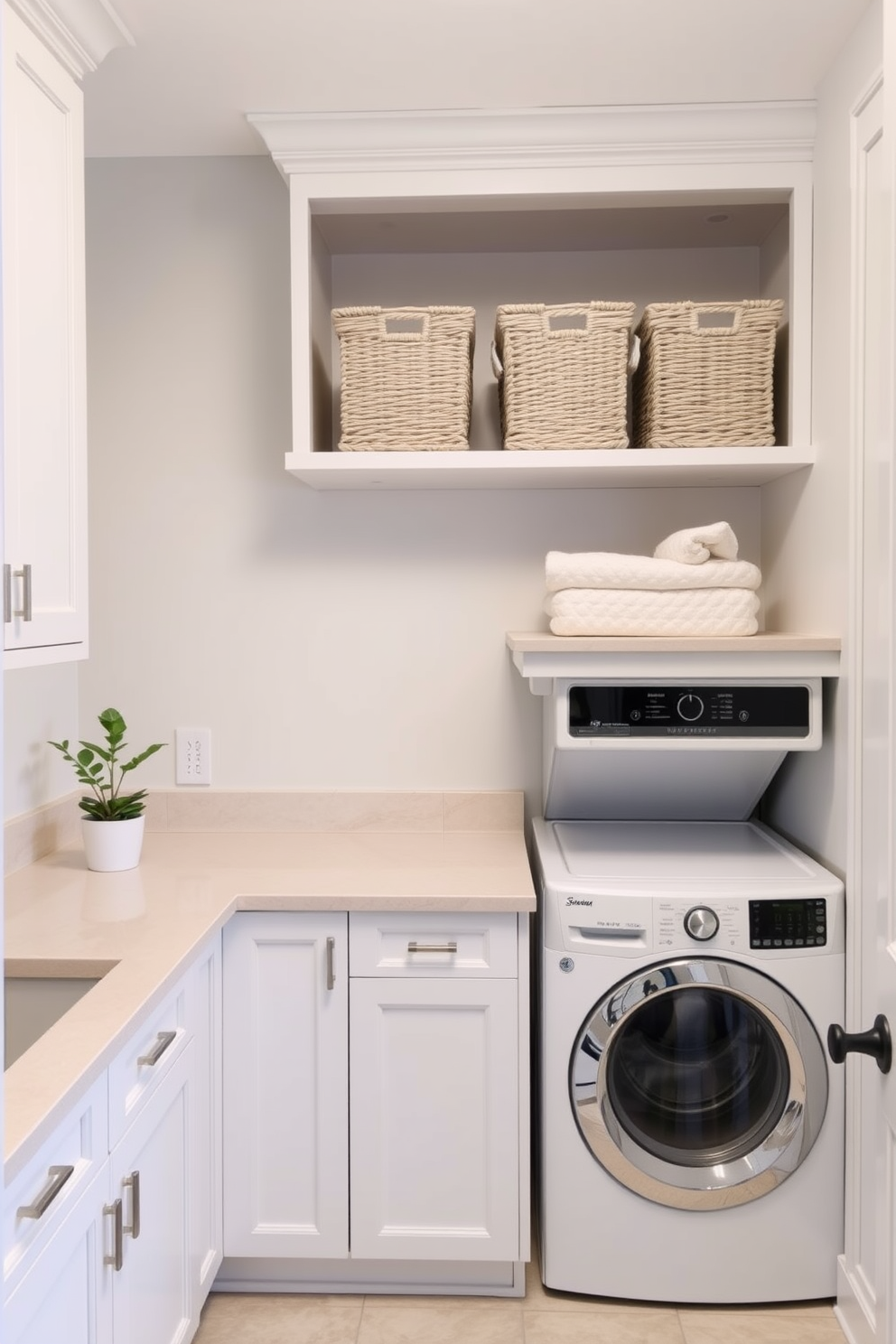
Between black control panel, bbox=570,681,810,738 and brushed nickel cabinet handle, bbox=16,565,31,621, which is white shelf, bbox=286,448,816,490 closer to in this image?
black control panel, bbox=570,681,810,738

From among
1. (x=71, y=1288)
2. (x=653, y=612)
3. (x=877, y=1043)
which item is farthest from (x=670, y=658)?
(x=71, y=1288)

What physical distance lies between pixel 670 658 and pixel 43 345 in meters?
1.29

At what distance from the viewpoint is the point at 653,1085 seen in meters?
2.10

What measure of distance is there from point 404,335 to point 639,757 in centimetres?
105

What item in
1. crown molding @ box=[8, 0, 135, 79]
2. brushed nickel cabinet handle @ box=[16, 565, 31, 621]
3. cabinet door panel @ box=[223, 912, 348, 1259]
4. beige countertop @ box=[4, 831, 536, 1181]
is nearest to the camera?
beige countertop @ box=[4, 831, 536, 1181]

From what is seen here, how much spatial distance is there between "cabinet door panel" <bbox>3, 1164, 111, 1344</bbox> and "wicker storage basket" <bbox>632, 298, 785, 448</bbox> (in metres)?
1.78

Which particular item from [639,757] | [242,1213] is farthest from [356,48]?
[242,1213]

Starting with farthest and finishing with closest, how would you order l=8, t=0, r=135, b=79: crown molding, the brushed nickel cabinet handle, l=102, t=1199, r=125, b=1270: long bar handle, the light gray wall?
1. the light gray wall
2. l=8, t=0, r=135, b=79: crown molding
3. the brushed nickel cabinet handle
4. l=102, t=1199, r=125, b=1270: long bar handle

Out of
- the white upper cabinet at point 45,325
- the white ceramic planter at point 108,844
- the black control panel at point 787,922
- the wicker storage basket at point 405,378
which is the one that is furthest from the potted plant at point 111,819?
the black control panel at point 787,922

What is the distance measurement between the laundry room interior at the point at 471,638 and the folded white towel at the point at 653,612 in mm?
14

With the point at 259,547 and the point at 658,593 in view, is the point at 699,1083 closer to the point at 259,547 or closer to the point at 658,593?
the point at 658,593

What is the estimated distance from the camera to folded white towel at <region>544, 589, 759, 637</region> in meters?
2.17

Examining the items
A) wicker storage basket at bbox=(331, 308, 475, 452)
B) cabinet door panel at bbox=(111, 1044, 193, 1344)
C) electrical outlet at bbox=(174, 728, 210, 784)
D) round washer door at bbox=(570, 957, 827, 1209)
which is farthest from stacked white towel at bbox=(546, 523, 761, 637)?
cabinet door panel at bbox=(111, 1044, 193, 1344)

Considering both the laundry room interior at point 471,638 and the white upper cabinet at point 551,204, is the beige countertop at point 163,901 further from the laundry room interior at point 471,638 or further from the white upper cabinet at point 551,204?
the white upper cabinet at point 551,204
